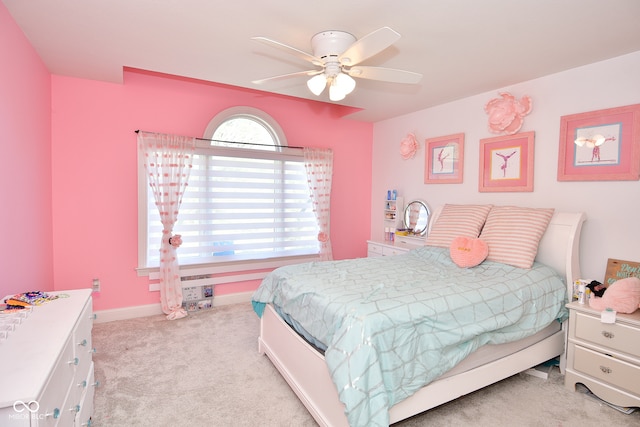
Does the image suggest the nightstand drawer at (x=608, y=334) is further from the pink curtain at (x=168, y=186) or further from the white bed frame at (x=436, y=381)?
the pink curtain at (x=168, y=186)

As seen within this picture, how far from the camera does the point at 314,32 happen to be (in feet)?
6.83

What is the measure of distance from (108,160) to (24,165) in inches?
36.3

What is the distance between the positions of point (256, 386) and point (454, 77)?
2921 mm

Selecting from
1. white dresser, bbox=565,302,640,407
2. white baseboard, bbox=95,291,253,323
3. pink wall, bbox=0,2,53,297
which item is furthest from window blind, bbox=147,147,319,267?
white dresser, bbox=565,302,640,407

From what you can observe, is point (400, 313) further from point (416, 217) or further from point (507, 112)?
point (416, 217)

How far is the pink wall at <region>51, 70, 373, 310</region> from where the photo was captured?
9.98 feet

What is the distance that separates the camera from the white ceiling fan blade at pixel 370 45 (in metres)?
1.59

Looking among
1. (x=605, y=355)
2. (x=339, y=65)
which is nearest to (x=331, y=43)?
(x=339, y=65)

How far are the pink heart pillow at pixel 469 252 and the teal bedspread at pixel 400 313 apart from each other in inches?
2.8

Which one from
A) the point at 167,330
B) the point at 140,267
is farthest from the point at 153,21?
the point at 167,330

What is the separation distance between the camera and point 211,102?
11.9 feet

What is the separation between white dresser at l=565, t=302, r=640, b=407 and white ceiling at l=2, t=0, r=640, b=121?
5.90ft

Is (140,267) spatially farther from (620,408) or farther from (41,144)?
(620,408)

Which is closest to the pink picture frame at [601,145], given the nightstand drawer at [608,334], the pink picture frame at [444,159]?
the pink picture frame at [444,159]
